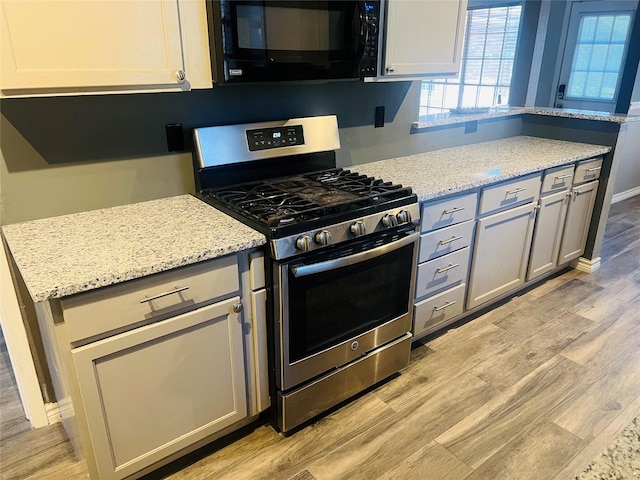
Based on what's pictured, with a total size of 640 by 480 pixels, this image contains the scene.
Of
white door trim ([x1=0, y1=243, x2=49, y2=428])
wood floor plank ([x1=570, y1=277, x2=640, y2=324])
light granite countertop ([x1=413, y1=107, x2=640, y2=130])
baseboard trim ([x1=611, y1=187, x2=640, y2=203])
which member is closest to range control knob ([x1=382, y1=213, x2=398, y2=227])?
light granite countertop ([x1=413, y1=107, x2=640, y2=130])

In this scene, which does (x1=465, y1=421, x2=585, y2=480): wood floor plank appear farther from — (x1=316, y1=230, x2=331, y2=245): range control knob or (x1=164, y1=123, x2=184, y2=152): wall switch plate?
(x1=164, y1=123, x2=184, y2=152): wall switch plate

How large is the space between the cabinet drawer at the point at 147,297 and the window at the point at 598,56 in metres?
5.01

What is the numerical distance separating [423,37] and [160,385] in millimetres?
1928

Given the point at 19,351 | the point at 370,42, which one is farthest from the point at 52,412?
the point at 370,42

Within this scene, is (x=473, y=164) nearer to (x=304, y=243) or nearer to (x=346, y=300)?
(x=346, y=300)

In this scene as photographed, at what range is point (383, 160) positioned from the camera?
2.76 m

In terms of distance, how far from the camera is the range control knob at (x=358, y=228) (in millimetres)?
1809

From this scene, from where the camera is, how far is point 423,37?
2285mm

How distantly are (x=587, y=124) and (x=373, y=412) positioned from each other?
99.7 inches

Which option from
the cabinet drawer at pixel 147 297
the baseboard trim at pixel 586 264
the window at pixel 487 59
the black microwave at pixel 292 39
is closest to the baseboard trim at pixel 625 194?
the window at pixel 487 59

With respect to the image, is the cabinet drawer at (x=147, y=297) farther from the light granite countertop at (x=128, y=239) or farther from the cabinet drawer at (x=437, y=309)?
the cabinet drawer at (x=437, y=309)

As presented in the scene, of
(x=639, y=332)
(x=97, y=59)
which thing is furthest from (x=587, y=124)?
(x=97, y=59)

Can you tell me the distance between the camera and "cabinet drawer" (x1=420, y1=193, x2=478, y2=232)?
224cm

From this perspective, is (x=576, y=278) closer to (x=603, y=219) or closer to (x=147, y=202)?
(x=603, y=219)
